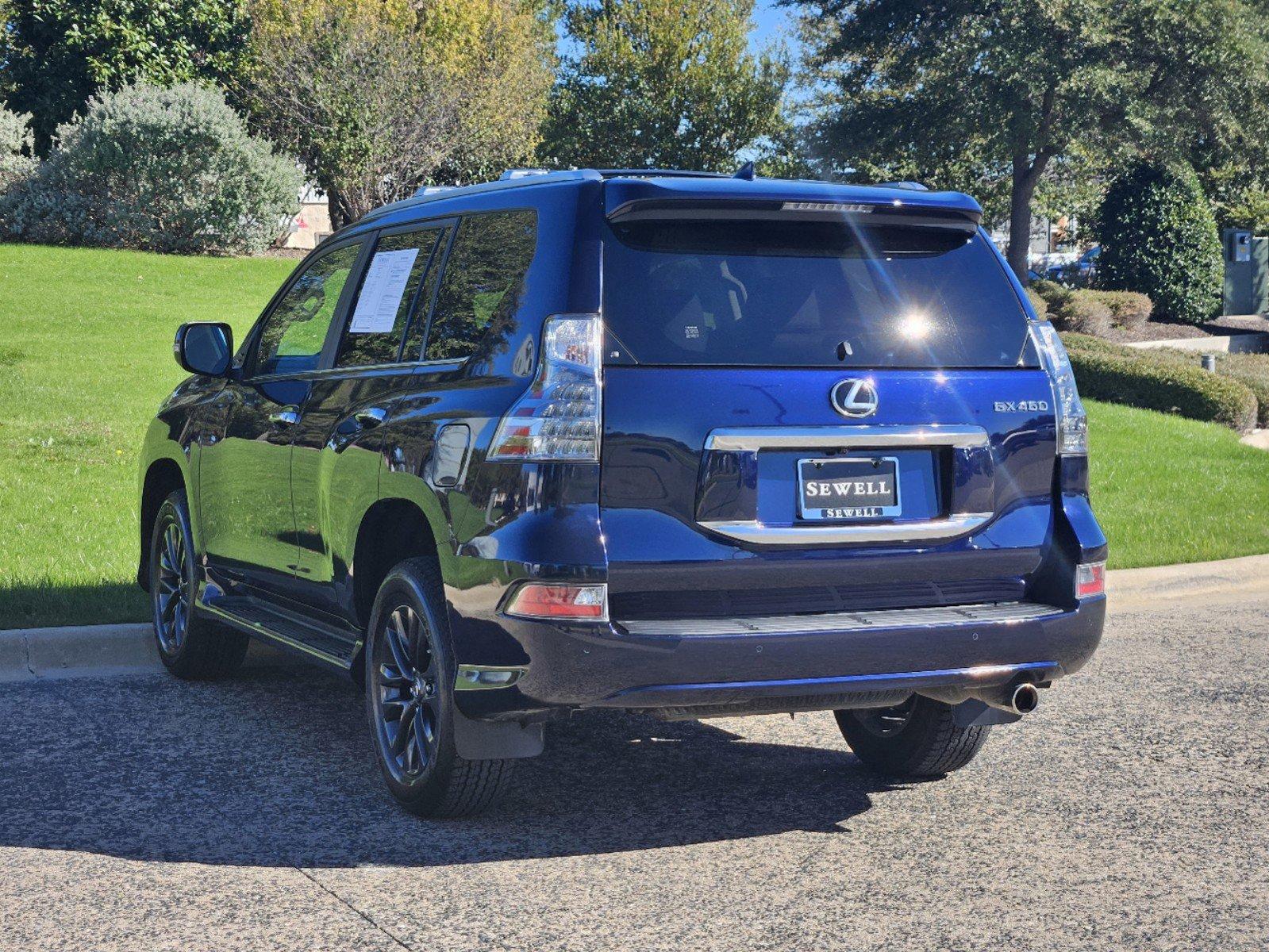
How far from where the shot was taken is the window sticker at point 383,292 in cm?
553

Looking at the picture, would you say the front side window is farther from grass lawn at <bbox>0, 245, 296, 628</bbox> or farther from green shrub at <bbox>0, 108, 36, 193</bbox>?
green shrub at <bbox>0, 108, 36, 193</bbox>

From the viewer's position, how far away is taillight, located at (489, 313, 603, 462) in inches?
171

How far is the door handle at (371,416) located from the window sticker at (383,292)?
0.34 m

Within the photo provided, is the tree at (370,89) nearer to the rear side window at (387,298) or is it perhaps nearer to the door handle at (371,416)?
the rear side window at (387,298)

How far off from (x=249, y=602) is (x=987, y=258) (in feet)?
10.7

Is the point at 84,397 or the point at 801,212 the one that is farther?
the point at 84,397

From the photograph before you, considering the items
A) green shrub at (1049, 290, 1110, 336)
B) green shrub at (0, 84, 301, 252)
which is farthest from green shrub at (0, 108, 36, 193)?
green shrub at (1049, 290, 1110, 336)

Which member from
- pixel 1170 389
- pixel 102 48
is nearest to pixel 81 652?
pixel 1170 389

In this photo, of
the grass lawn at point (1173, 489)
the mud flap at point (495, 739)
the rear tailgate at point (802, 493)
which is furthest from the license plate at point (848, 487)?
the grass lawn at point (1173, 489)

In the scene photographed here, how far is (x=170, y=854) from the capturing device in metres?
4.71

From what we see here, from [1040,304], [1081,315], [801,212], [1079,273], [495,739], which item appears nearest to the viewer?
[495,739]

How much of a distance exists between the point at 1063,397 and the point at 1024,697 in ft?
3.13

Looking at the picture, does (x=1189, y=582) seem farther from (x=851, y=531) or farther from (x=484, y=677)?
(x=484, y=677)

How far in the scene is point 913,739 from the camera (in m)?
5.62
